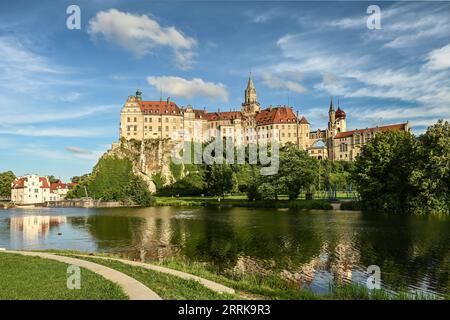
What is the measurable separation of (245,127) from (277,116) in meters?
12.1

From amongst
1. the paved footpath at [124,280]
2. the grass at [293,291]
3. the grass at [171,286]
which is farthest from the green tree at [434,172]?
the paved footpath at [124,280]

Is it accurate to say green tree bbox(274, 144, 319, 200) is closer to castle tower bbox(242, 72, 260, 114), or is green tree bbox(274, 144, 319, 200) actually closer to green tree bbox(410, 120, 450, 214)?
green tree bbox(410, 120, 450, 214)

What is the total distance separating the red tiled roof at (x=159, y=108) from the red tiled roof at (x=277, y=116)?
29268 mm

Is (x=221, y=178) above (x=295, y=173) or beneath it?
beneath

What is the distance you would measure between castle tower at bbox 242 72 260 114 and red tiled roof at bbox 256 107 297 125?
560cm

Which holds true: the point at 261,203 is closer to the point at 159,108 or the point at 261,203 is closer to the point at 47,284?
the point at 47,284

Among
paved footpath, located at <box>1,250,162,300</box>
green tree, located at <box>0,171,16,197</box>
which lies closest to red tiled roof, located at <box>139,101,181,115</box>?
green tree, located at <box>0,171,16,197</box>

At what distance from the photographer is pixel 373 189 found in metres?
59.6

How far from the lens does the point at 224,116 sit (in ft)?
449

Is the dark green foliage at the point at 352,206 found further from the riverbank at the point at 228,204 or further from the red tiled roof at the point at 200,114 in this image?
the red tiled roof at the point at 200,114

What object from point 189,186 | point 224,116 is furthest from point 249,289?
point 224,116

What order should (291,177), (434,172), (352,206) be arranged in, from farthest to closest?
1. (291,177)
2. (352,206)
3. (434,172)

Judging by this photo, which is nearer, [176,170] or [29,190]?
[176,170]
